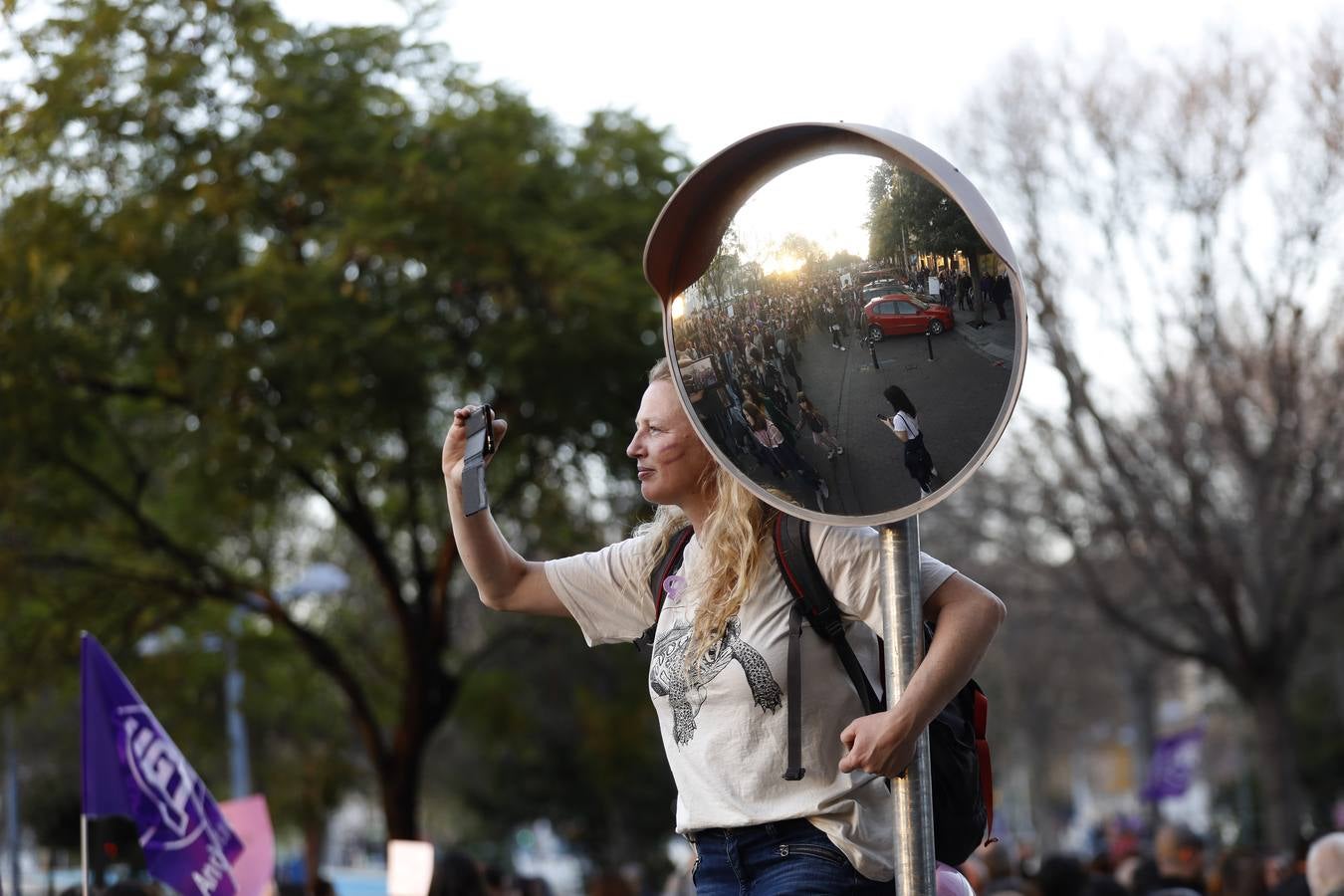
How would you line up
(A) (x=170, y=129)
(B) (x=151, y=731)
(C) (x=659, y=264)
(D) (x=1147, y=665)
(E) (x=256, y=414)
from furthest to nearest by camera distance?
1. (D) (x=1147, y=665)
2. (A) (x=170, y=129)
3. (E) (x=256, y=414)
4. (B) (x=151, y=731)
5. (C) (x=659, y=264)

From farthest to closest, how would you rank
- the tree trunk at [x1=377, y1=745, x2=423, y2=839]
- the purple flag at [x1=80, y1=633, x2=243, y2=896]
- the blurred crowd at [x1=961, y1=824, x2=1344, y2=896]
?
the tree trunk at [x1=377, y1=745, x2=423, y2=839] < the blurred crowd at [x1=961, y1=824, x2=1344, y2=896] < the purple flag at [x1=80, y1=633, x2=243, y2=896]

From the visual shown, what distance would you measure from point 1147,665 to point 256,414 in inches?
1253

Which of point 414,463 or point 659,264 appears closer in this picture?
point 659,264

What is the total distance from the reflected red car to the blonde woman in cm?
49

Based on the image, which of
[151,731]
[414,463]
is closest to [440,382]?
[414,463]

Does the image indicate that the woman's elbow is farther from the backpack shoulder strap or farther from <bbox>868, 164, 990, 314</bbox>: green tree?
<bbox>868, 164, 990, 314</bbox>: green tree

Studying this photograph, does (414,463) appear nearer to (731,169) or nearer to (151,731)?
(151,731)

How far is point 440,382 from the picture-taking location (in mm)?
14766

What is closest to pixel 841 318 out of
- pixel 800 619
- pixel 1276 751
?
pixel 800 619

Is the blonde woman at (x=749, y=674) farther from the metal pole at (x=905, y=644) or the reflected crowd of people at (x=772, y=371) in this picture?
the reflected crowd of people at (x=772, y=371)

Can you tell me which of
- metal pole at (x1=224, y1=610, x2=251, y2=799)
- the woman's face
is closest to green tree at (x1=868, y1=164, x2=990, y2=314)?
the woman's face

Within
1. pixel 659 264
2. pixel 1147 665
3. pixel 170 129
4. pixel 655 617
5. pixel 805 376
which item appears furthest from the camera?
pixel 1147 665

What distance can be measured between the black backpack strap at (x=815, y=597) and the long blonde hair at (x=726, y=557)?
81 millimetres

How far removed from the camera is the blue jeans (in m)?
2.88
